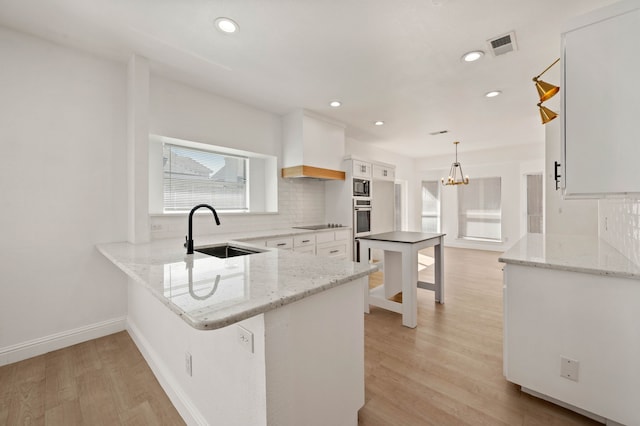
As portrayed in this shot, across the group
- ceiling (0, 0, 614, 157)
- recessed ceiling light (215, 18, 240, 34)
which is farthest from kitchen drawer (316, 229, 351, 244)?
recessed ceiling light (215, 18, 240, 34)

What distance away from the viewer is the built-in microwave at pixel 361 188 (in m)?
4.51

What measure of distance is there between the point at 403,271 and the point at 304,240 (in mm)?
1457

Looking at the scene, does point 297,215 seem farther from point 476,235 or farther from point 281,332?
point 476,235

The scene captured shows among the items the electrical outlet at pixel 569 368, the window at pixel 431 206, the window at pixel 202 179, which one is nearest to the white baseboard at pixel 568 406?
the electrical outlet at pixel 569 368

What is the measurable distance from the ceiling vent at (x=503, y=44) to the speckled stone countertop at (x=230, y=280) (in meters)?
2.39

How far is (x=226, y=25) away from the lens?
2.06 m

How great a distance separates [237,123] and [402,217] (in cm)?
564

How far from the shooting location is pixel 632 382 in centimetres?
127

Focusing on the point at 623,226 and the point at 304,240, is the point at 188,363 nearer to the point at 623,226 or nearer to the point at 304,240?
the point at 304,240

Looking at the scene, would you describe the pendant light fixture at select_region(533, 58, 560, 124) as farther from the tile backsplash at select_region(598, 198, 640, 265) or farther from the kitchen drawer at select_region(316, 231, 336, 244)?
the kitchen drawer at select_region(316, 231, 336, 244)

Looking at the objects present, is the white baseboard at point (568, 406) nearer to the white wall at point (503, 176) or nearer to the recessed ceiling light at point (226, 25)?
the recessed ceiling light at point (226, 25)

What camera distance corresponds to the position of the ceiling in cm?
190

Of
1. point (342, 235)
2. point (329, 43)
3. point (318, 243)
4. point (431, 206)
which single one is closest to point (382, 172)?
point (342, 235)

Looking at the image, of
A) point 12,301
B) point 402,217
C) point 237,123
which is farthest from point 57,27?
point 402,217
